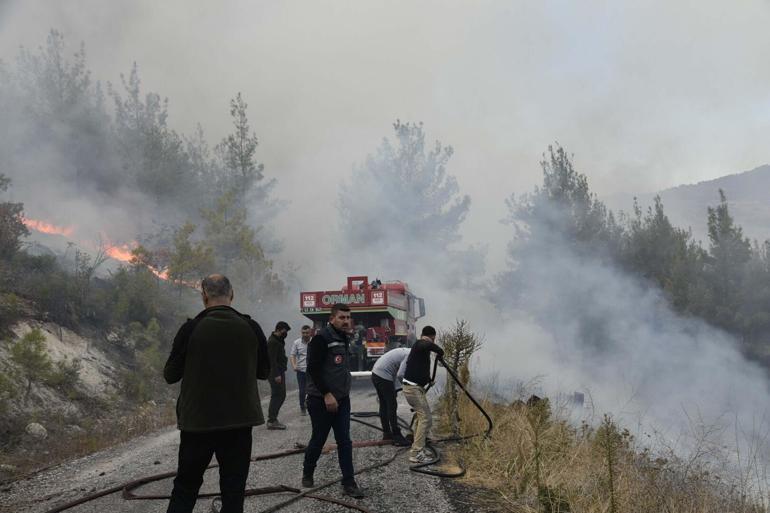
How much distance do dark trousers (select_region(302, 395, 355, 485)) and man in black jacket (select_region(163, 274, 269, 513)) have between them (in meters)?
1.57

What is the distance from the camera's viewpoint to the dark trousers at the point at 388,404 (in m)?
7.02

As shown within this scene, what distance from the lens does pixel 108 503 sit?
489cm

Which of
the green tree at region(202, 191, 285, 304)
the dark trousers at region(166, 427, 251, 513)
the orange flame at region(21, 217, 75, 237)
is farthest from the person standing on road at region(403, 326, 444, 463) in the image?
the orange flame at region(21, 217, 75, 237)

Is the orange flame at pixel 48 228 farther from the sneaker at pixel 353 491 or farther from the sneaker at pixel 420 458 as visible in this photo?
the sneaker at pixel 353 491

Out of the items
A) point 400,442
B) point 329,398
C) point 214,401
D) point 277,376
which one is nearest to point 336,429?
point 329,398

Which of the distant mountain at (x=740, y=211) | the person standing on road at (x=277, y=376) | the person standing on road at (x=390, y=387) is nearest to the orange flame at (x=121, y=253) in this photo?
the person standing on road at (x=277, y=376)

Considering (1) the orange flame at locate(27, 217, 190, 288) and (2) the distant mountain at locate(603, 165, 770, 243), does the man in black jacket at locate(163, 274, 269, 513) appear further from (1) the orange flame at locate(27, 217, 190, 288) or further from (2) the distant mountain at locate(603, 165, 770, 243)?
(2) the distant mountain at locate(603, 165, 770, 243)

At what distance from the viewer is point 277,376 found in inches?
340

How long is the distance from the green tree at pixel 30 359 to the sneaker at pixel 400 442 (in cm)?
653

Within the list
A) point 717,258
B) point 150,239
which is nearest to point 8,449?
point 150,239

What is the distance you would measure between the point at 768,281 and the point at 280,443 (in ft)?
77.4

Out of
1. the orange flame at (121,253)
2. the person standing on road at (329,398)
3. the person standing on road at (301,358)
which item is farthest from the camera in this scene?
the orange flame at (121,253)

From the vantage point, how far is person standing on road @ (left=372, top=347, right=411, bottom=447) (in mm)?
7012

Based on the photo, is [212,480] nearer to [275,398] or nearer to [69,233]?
[275,398]
